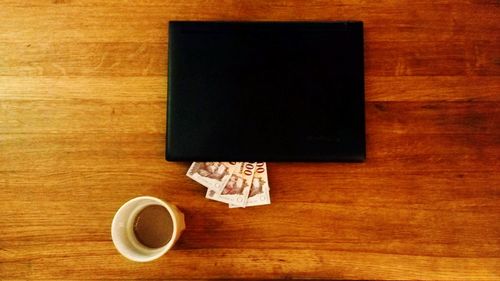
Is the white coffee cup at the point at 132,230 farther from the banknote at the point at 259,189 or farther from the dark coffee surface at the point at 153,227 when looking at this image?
the banknote at the point at 259,189

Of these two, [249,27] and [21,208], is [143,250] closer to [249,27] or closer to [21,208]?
[21,208]

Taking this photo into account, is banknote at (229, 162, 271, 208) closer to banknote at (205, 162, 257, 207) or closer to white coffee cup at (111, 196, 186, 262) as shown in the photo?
banknote at (205, 162, 257, 207)

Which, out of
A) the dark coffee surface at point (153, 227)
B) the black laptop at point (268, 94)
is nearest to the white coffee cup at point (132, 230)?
the dark coffee surface at point (153, 227)

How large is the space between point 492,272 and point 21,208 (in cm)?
101

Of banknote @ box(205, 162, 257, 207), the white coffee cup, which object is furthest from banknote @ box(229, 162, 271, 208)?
the white coffee cup

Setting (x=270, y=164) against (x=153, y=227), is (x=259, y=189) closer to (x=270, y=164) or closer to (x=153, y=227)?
(x=270, y=164)

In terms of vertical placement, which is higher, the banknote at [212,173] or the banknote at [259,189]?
the banknote at [212,173]

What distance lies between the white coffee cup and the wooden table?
0.06m

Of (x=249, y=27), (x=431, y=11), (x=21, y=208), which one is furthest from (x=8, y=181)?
(x=431, y=11)

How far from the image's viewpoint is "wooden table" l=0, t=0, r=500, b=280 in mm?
820

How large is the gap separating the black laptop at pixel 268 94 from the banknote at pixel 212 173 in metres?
0.03

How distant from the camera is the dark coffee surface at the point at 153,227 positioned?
80 cm

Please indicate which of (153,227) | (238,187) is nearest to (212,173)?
(238,187)

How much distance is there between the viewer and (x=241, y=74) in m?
0.82
